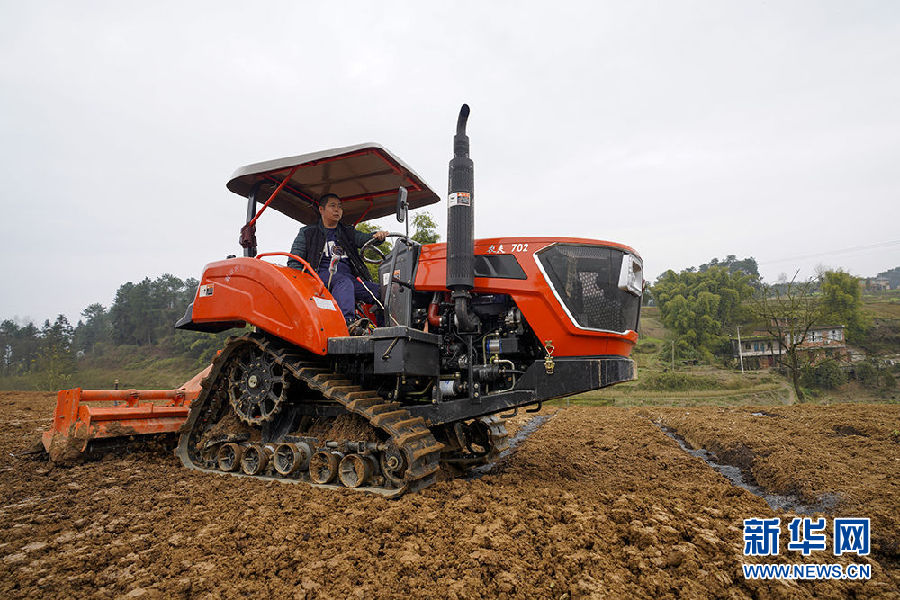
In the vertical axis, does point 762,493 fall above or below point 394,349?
below

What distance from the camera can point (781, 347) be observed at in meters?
30.3

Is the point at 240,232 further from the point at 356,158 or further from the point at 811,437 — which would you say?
the point at 811,437

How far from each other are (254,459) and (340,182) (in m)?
2.58

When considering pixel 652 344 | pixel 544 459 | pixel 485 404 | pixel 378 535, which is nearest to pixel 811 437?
pixel 544 459

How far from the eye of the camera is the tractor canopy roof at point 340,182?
13.4 feet

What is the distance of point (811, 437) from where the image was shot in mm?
5906

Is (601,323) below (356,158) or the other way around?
below

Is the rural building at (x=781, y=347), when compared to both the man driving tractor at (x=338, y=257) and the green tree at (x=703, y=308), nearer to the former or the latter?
the green tree at (x=703, y=308)

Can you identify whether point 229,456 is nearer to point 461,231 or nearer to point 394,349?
point 394,349

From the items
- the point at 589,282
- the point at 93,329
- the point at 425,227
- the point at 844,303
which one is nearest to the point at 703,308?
the point at 844,303

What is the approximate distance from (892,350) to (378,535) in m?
46.8

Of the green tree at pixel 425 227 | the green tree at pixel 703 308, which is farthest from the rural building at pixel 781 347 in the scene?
the green tree at pixel 425 227

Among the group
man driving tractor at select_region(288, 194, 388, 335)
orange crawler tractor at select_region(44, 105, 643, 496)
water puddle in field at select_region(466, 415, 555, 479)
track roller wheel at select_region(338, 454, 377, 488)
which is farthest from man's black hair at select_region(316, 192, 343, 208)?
water puddle in field at select_region(466, 415, 555, 479)

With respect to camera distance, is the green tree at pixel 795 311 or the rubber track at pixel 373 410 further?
the green tree at pixel 795 311
